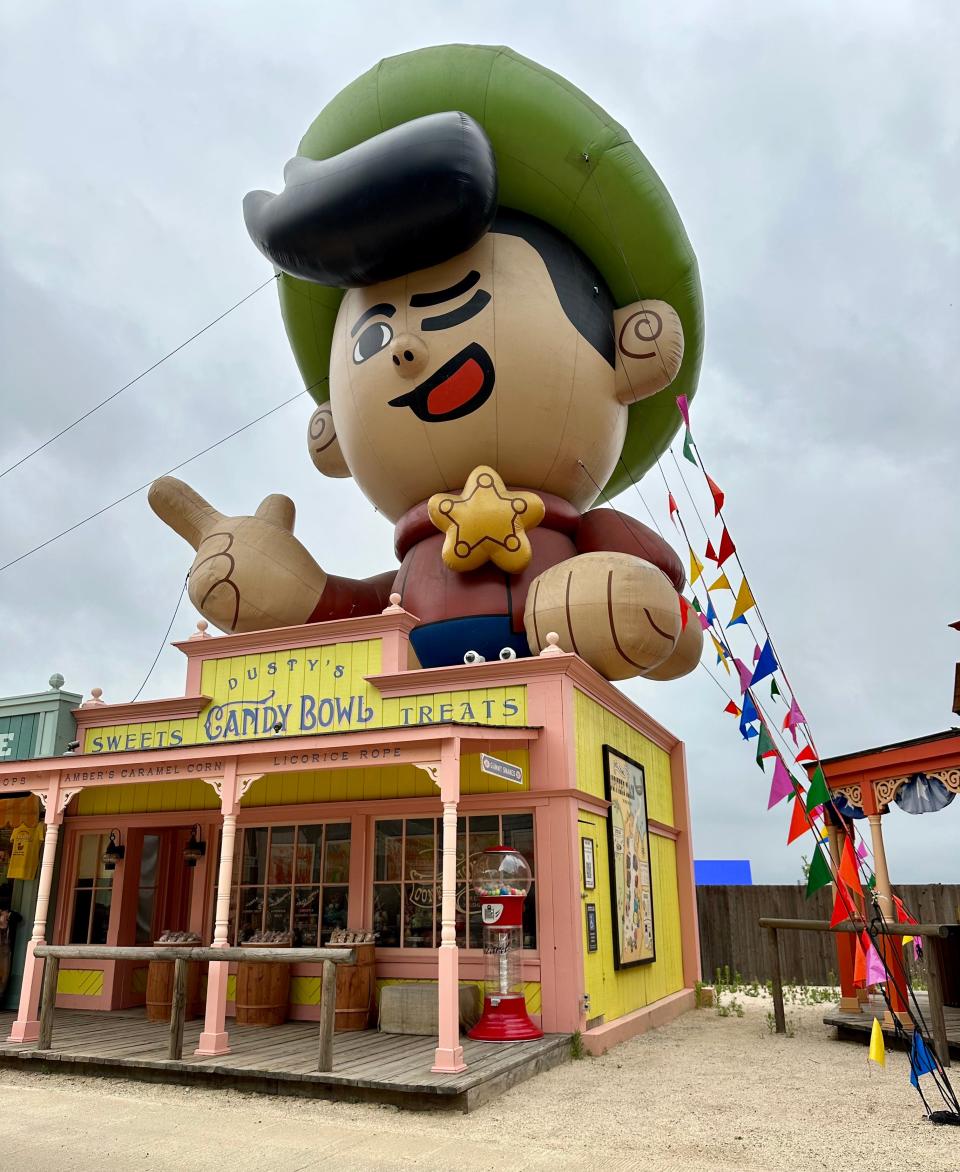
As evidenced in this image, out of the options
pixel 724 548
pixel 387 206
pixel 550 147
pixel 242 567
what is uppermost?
pixel 550 147

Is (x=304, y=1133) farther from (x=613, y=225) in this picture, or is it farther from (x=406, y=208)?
(x=613, y=225)

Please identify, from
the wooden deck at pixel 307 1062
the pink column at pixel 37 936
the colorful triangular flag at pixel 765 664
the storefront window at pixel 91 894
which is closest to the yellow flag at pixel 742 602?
the colorful triangular flag at pixel 765 664

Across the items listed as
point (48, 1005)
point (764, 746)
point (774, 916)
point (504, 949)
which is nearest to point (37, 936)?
point (48, 1005)

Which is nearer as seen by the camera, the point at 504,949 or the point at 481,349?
the point at 504,949

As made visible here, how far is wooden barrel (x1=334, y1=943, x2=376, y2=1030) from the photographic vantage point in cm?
813

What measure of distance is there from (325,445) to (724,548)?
5.80m

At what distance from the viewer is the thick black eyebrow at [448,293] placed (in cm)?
970

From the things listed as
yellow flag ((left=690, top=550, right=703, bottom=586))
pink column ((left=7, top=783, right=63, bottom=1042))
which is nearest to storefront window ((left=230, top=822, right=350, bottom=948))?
pink column ((left=7, top=783, right=63, bottom=1042))

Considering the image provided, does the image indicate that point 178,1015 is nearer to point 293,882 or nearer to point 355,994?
point 355,994

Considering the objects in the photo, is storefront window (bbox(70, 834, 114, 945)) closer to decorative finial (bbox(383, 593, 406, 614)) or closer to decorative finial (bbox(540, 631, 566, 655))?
decorative finial (bbox(383, 593, 406, 614))

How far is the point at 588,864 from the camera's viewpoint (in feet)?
27.2

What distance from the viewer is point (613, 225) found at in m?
10.2

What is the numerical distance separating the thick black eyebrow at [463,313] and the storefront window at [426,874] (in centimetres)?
480

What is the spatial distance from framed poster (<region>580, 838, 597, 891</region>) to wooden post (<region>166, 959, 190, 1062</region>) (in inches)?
129
